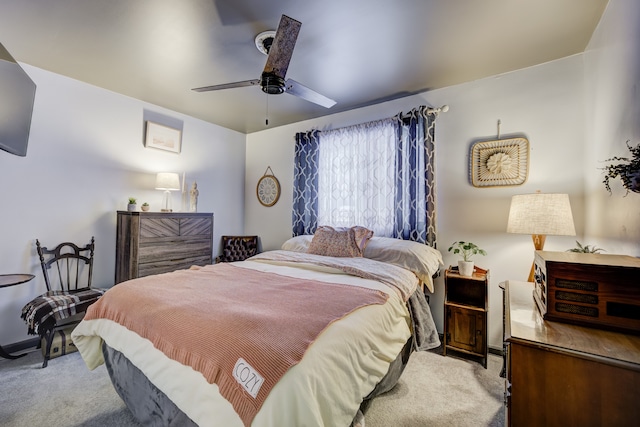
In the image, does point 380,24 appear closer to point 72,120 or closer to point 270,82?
point 270,82

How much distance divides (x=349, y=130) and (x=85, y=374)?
142 inches

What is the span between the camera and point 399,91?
304cm

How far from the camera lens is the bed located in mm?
958

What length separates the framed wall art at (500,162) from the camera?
2512 mm

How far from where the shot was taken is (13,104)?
79.1 inches

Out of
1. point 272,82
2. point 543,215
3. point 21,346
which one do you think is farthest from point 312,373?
point 21,346

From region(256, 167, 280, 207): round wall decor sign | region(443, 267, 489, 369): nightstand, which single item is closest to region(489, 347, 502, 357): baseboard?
region(443, 267, 489, 369): nightstand

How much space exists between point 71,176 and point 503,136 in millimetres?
4476

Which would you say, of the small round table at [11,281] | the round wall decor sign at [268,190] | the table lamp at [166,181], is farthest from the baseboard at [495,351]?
the small round table at [11,281]

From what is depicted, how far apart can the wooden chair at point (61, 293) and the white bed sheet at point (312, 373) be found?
792 millimetres

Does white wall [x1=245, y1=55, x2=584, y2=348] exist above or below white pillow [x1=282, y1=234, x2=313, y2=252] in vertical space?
above

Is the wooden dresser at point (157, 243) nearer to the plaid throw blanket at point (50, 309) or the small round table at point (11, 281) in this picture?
the plaid throw blanket at point (50, 309)

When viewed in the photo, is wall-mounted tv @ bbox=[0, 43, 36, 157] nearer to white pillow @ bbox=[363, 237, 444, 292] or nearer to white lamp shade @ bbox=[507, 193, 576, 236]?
white pillow @ bbox=[363, 237, 444, 292]

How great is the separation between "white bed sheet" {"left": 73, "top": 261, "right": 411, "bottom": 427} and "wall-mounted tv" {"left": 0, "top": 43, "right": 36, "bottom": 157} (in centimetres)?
151
